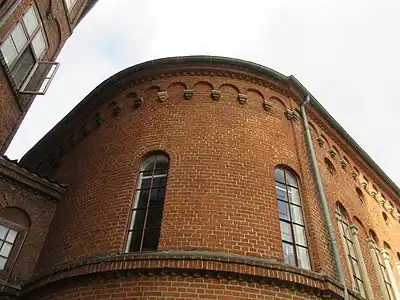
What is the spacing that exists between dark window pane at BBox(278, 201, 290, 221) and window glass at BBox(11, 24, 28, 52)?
8591 mm

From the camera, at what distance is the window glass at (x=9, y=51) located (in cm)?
1033

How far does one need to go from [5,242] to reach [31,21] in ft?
22.3

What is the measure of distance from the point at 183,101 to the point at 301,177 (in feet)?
11.9

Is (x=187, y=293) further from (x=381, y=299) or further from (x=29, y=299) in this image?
(x=381, y=299)

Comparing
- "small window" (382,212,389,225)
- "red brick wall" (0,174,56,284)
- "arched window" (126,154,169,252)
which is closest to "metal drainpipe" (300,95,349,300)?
"arched window" (126,154,169,252)

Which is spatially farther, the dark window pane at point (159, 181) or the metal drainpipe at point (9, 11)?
the metal drainpipe at point (9, 11)

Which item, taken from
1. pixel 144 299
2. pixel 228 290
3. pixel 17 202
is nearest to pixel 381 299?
pixel 228 290

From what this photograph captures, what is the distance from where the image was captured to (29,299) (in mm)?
7762

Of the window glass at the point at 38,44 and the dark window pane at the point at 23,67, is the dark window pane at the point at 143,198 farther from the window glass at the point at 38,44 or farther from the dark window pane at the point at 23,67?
the window glass at the point at 38,44

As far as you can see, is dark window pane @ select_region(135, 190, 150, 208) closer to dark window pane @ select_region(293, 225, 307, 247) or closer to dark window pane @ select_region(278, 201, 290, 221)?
dark window pane @ select_region(278, 201, 290, 221)

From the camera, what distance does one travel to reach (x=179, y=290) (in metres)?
6.40

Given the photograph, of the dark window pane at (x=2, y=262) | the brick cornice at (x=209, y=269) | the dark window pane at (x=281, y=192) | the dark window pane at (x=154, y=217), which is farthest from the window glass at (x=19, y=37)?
the dark window pane at (x=281, y=192)

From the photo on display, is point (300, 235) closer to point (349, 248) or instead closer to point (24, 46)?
point (349, 248)

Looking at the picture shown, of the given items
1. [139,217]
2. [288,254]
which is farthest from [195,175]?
[288,254]
